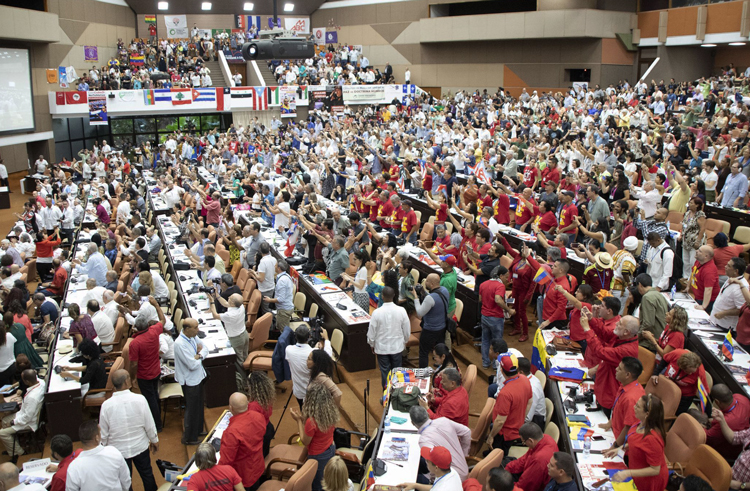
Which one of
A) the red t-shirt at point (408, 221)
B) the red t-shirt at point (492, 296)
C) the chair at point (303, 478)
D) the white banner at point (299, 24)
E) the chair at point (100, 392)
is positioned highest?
the white banner at point (299, 24)

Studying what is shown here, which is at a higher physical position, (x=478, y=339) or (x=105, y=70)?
(x=105, y=70)

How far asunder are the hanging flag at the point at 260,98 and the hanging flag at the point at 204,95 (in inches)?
80.9

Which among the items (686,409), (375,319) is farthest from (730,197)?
(375,319)

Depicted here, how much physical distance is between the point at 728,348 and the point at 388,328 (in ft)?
12.5

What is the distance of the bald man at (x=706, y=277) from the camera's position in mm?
7746

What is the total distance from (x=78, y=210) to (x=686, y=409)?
16.1m

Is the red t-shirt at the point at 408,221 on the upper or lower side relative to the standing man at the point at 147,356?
upper

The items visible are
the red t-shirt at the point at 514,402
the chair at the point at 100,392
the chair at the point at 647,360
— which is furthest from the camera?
the chair at the point at 100,392

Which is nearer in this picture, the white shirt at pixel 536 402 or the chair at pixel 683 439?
the chair at pixel 683 439

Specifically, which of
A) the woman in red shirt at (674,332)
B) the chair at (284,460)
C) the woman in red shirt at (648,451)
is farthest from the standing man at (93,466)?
the woman in red shirt at (674,332)

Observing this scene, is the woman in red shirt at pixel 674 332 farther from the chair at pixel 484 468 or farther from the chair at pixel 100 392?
the chair at pixel 100 392

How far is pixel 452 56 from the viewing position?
35.1m

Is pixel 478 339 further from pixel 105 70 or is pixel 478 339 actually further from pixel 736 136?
pixel 105 70

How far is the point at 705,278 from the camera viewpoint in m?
7.84
